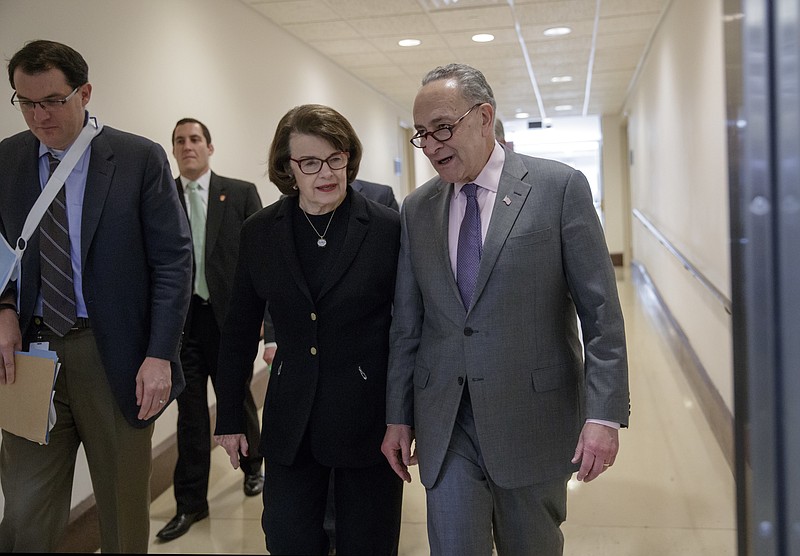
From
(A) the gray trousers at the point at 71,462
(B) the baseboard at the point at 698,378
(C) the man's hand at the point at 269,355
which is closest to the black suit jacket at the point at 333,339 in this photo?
(A) the gray trousers at the point at 71,462

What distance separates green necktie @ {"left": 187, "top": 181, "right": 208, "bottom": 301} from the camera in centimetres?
338

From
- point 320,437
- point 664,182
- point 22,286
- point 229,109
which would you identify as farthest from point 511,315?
point 664,182

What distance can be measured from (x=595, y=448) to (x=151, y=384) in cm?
128

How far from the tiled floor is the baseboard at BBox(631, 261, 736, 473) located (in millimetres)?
71

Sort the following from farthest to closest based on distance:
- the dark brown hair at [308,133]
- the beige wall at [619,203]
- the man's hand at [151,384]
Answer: the beige wall at [619,203] → the man's hand at [151,384] → the dark brown hair at [308,133]

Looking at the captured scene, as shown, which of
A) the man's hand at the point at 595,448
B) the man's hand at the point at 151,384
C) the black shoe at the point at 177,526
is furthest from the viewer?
the black shoe at the point at 177,526

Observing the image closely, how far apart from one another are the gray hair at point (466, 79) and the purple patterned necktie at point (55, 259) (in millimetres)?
1090

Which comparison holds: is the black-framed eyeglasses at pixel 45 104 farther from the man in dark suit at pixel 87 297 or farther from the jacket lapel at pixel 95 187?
the jacket lapel at pixel 95 187

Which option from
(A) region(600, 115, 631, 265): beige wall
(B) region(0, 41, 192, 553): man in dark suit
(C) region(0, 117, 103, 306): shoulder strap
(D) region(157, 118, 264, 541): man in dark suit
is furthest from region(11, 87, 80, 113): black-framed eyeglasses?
(A) region(600, 115, 631, 265): beige wall

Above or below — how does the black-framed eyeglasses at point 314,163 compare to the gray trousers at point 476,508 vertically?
above

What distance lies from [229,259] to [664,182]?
571 cm

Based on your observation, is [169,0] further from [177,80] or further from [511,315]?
[511,315]

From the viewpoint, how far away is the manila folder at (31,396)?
2354mm

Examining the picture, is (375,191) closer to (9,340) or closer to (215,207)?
(215,207)
